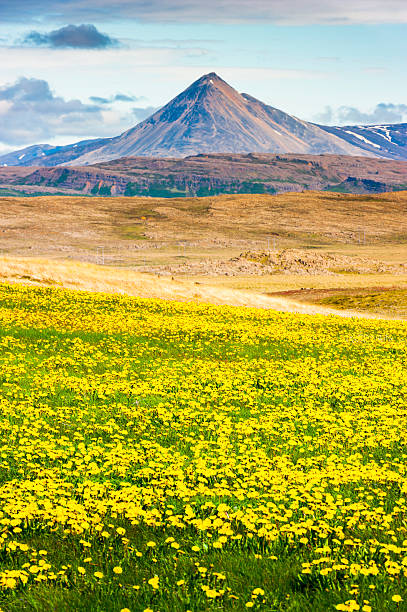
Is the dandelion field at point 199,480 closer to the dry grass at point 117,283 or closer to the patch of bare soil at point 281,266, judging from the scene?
the dry grass at point 117,283

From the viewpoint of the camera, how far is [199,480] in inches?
451

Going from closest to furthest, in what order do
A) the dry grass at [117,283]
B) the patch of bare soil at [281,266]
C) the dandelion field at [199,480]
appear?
1. the dandelion field at [199,480]
2. the dry grass at [117,283]
3. the patch of bare soil at [281,266]

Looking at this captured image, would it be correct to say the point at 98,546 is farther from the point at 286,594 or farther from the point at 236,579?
the point at 286,594

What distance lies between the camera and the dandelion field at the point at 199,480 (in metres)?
7.92

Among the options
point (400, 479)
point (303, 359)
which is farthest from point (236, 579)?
point (303, 359)

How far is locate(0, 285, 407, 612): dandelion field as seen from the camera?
7.92 metres

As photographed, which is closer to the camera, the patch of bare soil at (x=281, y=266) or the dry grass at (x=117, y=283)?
the dry grass at (x=117, y=283)

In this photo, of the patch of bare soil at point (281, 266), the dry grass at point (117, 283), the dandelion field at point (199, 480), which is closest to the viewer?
the dandelion field at point (199, 480)

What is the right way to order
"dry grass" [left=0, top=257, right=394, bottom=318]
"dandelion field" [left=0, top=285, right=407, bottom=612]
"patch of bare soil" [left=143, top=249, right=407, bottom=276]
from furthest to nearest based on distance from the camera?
"patch of bare soil" [left=143, top=249, right=407, bottom=276] → "dry grass" [left=0, top=257, right=394, bottom=318] → "dandelion field" [left=0, top=285, right=407, bottom=612]

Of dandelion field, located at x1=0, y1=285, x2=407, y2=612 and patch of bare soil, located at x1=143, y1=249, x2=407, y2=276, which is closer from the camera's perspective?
dandelion field, located at x1=0, y1=285, x2=407, y2=612

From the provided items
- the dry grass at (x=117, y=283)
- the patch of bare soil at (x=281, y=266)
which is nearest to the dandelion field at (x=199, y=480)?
the dry grass at (x=117, y=283)

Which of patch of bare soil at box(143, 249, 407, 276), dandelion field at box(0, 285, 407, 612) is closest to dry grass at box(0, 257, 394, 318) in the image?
dandelion field at box(0, 285, 407, 612)

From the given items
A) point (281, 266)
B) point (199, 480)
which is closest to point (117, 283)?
point (199, 480)

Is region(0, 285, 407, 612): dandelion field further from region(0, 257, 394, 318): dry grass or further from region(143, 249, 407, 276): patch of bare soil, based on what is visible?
region(143, 249, 407, 276): patch of bare soil
